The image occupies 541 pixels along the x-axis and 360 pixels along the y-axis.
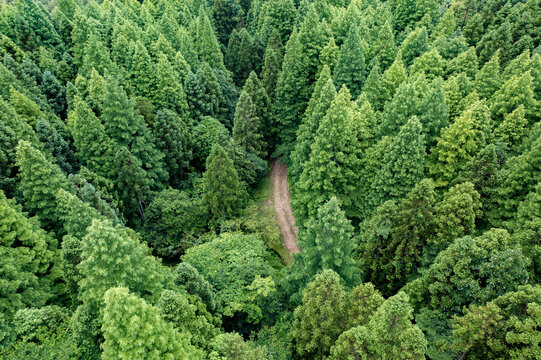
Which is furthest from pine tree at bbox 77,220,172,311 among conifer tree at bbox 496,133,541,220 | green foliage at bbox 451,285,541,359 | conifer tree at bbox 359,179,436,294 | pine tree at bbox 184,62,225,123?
pine tree at bbox 184,62,225,123

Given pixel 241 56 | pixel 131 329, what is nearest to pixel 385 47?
pixel 241 56

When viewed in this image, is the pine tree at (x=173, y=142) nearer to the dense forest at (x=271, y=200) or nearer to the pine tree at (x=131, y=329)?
the dense forest at (x=271, y=200)

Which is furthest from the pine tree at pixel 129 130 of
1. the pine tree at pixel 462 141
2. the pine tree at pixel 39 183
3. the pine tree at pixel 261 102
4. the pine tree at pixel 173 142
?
the pine tree at pixel 462 141

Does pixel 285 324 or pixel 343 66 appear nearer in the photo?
pixel 285 324

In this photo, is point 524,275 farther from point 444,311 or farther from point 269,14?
point 269,14

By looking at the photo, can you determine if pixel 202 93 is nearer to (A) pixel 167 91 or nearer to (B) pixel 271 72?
(A) pixel 167 91

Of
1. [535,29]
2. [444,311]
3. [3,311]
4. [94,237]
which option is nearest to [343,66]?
[535,29]

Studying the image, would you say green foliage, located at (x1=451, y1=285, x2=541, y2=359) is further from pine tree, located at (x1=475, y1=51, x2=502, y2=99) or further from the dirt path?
pine tree, located at (x1=475, y1=51, x2=502, y2=99)
